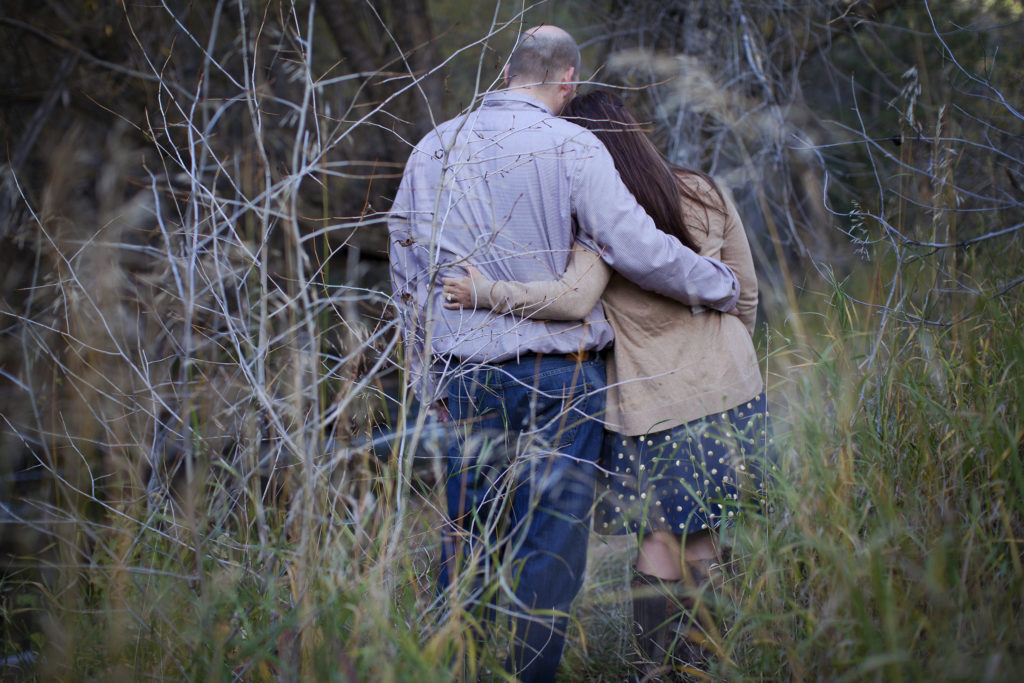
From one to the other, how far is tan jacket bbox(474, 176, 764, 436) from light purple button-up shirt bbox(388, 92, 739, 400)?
53 millimetres

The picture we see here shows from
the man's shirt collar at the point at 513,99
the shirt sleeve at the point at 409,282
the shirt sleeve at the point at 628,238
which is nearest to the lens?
the shirt sleeve at the point at 409,282

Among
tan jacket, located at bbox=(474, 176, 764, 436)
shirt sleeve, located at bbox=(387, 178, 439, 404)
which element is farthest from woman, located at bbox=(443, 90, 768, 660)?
shirt sleeve, located at bbox=(387, 178, 439, 404)

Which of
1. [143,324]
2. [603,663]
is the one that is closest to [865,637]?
[603,663]

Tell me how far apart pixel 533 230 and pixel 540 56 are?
50 centimetres

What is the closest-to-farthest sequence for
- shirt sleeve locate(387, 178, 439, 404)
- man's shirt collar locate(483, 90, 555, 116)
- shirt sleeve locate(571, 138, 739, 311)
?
1. shirt sleeve locate(387, 178, 439, 404)
2. shirt sleeve locate(571, 138, 739, 311)
3. man's shirt collar locate(483, 90, 555, 116)

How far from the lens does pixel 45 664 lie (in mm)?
Answer: 1738

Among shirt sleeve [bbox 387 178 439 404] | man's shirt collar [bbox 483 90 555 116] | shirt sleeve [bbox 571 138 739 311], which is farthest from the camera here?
man's shirt collar [bbox 483 90 555 116]

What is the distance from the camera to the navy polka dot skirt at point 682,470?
2018mm

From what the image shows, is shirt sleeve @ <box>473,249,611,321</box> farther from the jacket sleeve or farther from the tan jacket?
the jacket sleeve

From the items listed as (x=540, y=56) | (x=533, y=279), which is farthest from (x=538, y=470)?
(x=540, y=56)

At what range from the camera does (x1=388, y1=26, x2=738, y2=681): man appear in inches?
78.0

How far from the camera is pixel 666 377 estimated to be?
2.07 metres

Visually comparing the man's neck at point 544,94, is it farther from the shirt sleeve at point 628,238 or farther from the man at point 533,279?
the shirt sleeve at point 628,238

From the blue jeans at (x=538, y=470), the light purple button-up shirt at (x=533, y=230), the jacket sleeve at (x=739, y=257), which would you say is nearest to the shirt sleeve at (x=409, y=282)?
the light purple button-up shirt at (x=533, y=230)
